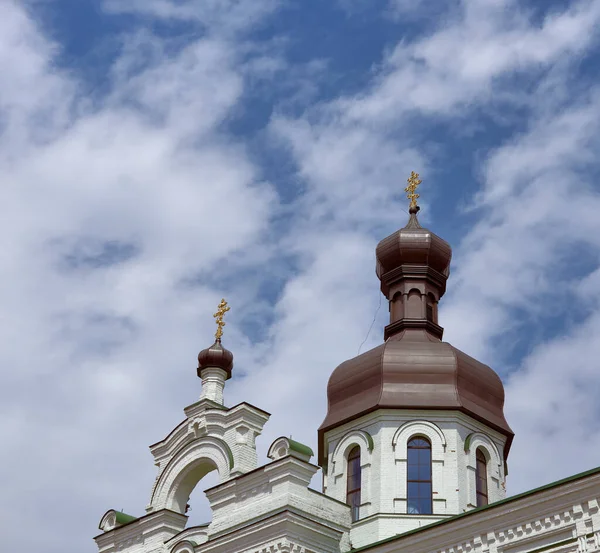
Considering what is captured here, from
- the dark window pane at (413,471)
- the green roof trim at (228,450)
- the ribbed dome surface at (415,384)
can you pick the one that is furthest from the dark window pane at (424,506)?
the green roof trim at (228,450)

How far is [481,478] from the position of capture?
27938 mm

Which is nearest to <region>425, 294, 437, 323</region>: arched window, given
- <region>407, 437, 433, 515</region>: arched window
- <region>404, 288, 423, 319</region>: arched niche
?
<region>404, 288, 423, 319</region>: arched niche

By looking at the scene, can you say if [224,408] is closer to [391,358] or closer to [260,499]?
[260,499]

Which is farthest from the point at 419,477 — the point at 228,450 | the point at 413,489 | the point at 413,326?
the point at 413,326

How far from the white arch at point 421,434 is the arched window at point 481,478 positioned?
1252 millimetres

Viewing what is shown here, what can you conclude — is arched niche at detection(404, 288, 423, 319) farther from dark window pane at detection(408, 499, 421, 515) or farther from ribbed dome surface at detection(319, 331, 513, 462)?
dark window pane at detection(408, 499, 421, 515)

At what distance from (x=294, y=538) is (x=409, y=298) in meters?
11.3

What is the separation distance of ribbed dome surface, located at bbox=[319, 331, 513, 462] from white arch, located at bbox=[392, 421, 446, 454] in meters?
0.47

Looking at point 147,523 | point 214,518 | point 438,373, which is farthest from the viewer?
point 438,373

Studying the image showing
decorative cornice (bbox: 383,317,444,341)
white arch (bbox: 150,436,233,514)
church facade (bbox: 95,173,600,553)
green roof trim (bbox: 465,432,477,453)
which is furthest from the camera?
decorative cornice (bbox: 383,317,444,341)

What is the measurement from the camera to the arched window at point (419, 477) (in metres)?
26.7

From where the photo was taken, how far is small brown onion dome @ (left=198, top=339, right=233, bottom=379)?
28.3 meters

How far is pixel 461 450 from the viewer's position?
27.4 m

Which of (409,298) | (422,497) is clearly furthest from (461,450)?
(409,298)
